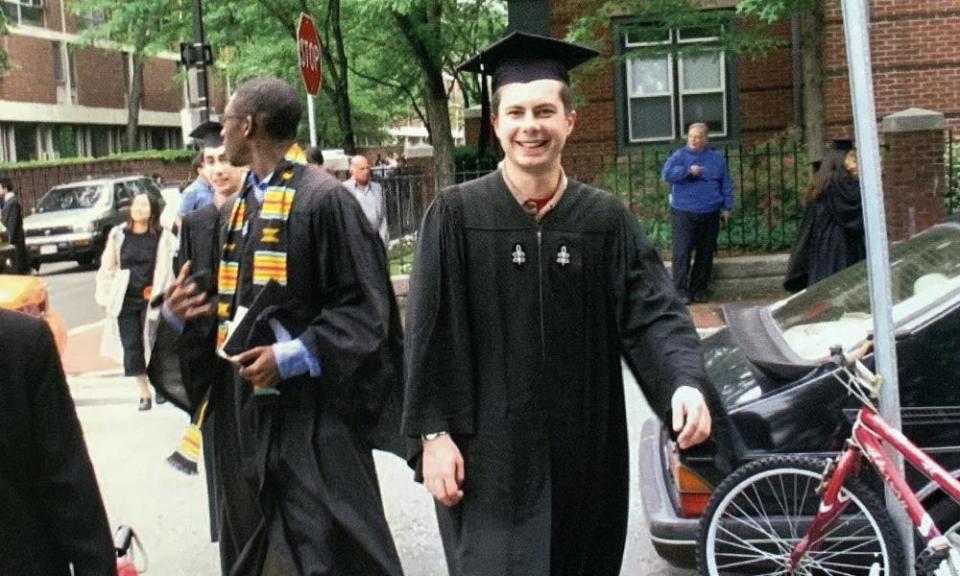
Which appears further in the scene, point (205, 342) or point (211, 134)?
point (211, 134)

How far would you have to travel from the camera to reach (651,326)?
3.58 m

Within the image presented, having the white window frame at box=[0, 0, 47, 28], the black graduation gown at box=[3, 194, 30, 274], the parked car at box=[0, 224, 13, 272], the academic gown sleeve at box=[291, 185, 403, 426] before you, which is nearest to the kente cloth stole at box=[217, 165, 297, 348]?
the academic gown sleeve at box=[291, 185, 403, 426]

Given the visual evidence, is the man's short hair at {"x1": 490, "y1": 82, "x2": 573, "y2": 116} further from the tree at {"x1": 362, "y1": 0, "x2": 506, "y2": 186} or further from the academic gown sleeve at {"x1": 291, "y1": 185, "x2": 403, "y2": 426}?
the tree at {"x1": 362, "y1": 0, "x2": 506, "y2": 186}

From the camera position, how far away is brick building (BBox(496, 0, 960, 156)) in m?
18.3

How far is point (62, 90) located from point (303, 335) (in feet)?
156

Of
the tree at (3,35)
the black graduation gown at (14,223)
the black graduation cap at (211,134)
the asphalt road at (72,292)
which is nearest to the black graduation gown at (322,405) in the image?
the black graduation cap at (211,134)

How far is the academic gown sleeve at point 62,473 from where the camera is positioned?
254 centimetres

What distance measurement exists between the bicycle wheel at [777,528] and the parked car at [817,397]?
0.16m

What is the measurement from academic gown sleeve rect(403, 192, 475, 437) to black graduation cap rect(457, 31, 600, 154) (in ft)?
1.44

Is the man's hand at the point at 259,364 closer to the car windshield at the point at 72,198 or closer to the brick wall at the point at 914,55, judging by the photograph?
the brick wall at the point at 914,55

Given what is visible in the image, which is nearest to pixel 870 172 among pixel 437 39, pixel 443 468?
pixel 443 468

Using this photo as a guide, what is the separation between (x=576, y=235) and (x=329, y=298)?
127cm

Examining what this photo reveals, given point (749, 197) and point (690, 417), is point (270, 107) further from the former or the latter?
point (749, 197)

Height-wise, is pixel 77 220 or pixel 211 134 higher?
pixel 211 134
